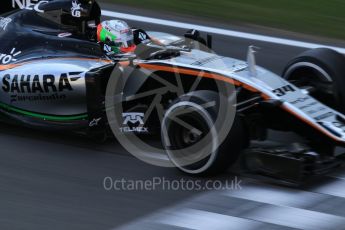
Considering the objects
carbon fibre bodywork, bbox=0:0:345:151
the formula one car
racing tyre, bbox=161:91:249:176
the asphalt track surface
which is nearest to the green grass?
the formula one car

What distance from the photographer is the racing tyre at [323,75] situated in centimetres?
620

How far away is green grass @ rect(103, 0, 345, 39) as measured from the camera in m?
10.2

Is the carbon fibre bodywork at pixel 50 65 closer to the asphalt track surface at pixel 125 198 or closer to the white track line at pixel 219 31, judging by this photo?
the asphalt track surface at pixel 125 198

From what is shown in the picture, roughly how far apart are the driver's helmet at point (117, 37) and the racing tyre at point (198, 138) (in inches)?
51.7

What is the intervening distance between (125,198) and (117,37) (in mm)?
1829

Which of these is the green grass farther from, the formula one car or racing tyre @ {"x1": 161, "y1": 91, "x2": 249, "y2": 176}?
racing tyre @ {"x1": 161, "y1": 91, "x2": 249, "y2": 176}

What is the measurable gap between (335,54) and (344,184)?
129 cm

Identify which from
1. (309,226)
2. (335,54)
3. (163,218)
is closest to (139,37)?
(335,54)

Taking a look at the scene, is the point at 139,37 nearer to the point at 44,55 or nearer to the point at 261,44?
the point at 44,55

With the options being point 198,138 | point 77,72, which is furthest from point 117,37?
point 198,138

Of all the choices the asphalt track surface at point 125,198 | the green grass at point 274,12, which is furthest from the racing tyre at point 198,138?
the green grass at point 274,12

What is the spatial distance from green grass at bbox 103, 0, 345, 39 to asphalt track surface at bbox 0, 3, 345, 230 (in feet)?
14.1

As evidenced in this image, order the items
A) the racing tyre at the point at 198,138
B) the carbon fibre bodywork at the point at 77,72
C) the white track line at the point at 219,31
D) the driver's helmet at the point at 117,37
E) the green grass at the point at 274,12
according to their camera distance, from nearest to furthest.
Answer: the racing tyre at the point at 198,138, the carbon fibre bodywork at the point at 77,72, the driver's helmet at the point at 117,37, the white track line at the point at 219,31, the green grass at the point at 274,12

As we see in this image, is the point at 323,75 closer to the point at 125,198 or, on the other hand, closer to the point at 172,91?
the point at 172,91
